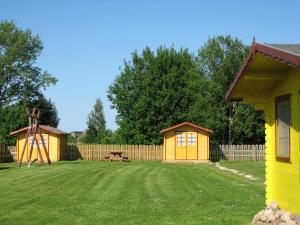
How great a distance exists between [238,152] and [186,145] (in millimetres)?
6637

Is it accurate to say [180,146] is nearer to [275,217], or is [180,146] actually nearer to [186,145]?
[186,145]

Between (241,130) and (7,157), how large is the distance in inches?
1029

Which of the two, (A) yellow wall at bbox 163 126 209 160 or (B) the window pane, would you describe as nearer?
(B) the window pane

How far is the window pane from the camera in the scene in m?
11.0

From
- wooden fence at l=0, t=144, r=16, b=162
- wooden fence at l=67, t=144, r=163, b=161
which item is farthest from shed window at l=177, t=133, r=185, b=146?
wooden fence at l=0, t=144, r=16, b=162

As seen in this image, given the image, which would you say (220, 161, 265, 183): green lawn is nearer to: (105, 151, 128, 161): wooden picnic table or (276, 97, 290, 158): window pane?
(105, 151, 128, 161): wooden picnic table

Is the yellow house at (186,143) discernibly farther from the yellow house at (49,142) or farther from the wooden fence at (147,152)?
the yellow house at (49,142)

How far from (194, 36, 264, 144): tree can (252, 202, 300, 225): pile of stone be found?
47851mm

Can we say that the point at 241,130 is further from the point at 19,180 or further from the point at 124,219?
the point at 124,219

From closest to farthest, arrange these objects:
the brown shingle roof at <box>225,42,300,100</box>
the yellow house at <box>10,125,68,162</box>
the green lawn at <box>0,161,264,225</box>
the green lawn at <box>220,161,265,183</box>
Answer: the brown shingle roof at <box>225,42,300,100</box>, the green lawn at <box>0,161,264,225</box>, the green lawn at <box>220,161,265,183</box>, the yellow house at <box>10,125,68,162</box>

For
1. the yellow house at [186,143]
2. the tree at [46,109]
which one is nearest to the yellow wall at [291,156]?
the yellow house at [186,143]

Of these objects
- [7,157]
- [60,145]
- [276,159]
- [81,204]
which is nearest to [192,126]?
[60,145]

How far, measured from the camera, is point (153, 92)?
6166 centimetres

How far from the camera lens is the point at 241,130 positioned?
5922 cm
